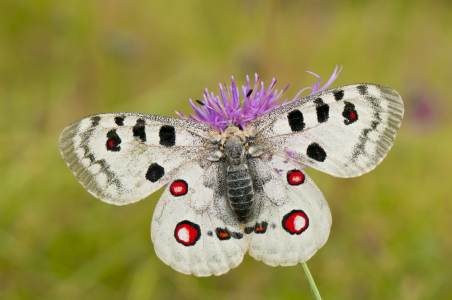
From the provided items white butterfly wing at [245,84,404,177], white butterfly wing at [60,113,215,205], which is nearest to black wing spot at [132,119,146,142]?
white butterfly wing at [60,113,215,205]

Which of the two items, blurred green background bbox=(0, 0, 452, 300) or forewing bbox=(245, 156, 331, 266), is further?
blurred green background bbox=(0, 0, 452, 300)

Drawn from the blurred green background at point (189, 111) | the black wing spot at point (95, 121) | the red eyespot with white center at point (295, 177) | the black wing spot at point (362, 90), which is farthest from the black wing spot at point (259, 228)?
the blurred green background at point (189, 111)

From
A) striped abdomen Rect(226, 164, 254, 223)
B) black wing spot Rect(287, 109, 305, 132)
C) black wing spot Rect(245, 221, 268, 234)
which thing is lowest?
black wing spot Rect(245, 221, 268, 234)

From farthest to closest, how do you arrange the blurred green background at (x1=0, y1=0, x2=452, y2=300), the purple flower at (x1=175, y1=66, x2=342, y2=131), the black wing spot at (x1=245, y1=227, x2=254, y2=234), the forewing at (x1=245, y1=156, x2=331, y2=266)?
the blurred green background at (x1=0, y1=0, x2=452, y2=300) → the purple flower at (x1=175, y1=66, x2=342, y2=131) → the black wing spot at (x1=245, y1=227, x2=254, y2=234) → the forewing at (x1=245, y1=156, x2=331, y2=266)

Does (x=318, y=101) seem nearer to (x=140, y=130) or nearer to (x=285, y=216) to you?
(x=285, y=216)

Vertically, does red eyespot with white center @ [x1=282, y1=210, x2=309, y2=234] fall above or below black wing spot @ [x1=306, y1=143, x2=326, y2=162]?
below

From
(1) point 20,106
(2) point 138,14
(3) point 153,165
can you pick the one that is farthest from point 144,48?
(3) point 153,165

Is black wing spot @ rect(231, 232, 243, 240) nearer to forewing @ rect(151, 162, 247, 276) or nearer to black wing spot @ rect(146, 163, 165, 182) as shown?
forewing @ rect(151, 162, 247, 276)
